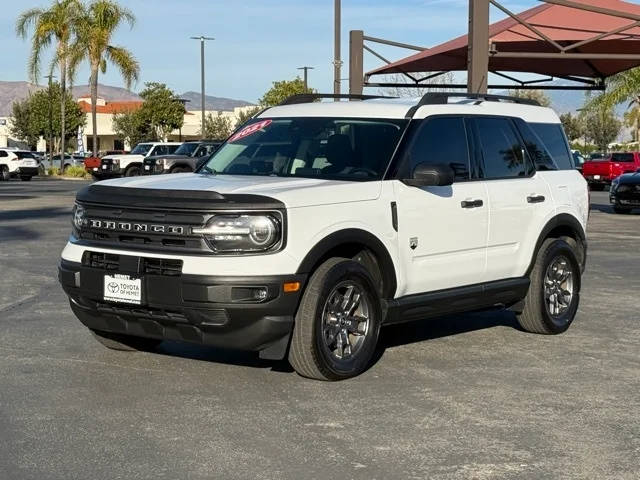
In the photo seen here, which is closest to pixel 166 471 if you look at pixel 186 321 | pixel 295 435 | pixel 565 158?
pixel 295 435

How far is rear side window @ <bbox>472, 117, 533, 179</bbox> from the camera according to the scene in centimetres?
812

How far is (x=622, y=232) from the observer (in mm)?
19625

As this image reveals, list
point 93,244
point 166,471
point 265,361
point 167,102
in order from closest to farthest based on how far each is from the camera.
Result: point 166,471
point 93,244
point 265,361
point 167,102

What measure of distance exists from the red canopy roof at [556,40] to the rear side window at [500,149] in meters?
10.5

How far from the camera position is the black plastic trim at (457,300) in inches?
284

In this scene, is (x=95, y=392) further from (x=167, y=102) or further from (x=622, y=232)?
(x=167, y=102)

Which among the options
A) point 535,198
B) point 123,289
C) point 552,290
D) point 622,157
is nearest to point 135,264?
point 123,289

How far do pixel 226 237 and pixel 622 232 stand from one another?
1478cm

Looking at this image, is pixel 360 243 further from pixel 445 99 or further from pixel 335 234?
pixel 445 99

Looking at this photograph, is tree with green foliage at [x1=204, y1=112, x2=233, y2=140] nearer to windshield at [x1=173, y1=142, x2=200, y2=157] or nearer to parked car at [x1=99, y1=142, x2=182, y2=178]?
parked car at [x1=99, y1=142, x2=182, y2=178]

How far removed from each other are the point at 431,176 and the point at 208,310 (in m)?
1.87

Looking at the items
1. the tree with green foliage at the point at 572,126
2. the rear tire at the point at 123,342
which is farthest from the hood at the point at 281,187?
the tree with green foliage at the point at 572,126

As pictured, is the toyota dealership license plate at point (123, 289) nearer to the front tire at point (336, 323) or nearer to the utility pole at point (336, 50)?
the front tire at point (336, 323)

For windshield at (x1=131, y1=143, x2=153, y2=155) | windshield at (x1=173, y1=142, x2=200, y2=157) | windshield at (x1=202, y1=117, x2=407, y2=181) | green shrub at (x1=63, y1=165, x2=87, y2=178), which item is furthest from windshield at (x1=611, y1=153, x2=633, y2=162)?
windshield at (x1=202, y1=117, x2=407, y2=181)
